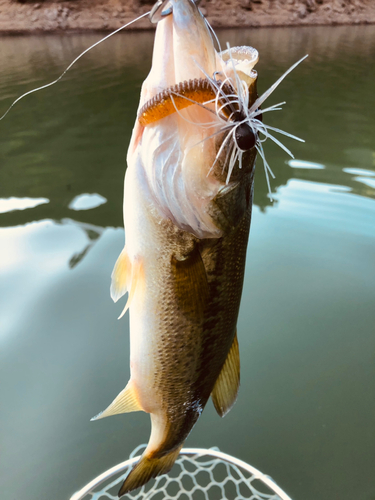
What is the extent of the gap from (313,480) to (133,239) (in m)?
1.31

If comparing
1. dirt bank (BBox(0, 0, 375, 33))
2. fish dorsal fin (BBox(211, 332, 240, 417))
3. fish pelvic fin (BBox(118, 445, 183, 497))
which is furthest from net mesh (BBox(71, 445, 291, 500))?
dirt bank (BBox(0, 0, 375, 33))

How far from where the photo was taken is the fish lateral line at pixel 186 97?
582 mm

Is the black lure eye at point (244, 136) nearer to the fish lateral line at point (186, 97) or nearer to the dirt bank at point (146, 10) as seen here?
the fish lateral line at point (186, 97)

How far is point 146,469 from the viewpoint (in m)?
1.02

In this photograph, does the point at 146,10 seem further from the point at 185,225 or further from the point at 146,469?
the point at 146,469

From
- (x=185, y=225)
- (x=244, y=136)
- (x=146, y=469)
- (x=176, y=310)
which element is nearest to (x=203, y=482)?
(x=146, y=469)

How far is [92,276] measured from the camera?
2203mm

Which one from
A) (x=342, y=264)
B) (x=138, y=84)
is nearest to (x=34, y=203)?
(x=342, y=264)

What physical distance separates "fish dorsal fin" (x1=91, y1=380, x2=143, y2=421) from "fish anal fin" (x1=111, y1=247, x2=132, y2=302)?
0.95 ft

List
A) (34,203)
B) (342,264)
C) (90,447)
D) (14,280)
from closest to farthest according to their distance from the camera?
(90,447) → (14,280) → (342,264) → (34,203)

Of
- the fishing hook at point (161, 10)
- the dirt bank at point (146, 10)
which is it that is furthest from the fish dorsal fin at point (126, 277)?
the dirt bank at point (146, 10)

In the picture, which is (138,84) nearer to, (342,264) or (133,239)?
(342,264)

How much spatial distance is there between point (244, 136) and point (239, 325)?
152cm

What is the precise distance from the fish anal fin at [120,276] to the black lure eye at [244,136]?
1.22 ft
